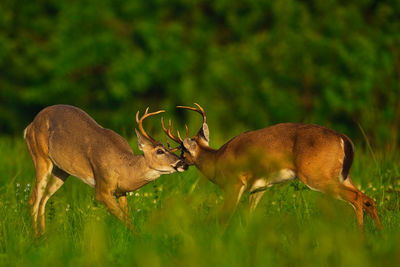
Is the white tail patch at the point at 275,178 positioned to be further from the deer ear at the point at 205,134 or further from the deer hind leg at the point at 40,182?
A: the deer hind leg at the point at 40,182

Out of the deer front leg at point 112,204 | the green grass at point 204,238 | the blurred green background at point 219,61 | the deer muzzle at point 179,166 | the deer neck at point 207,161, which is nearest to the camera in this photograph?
the green grass at point 204,238

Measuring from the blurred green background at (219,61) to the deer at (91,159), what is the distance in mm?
8166

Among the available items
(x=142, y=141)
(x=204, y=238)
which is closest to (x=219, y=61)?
(x=142, y=141)

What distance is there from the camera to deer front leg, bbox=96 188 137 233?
5315 millimetres

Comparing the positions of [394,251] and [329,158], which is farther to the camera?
[329,158]

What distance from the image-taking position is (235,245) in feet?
13.9

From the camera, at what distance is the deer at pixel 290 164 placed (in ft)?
18.5

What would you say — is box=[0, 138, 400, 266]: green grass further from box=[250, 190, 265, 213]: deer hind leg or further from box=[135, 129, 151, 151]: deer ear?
box=[135, 129, 151, 151]: deer ear

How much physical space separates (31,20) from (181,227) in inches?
626

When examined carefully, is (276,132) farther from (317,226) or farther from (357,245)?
(357,245)

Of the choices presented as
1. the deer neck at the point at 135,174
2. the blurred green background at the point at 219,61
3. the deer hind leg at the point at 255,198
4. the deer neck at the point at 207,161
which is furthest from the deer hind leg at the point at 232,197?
the blurred green background at the point at 219,61

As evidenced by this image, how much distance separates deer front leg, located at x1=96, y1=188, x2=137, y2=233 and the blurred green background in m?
8.75

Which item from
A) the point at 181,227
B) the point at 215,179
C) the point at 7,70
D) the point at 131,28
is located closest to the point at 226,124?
the point at 131,28

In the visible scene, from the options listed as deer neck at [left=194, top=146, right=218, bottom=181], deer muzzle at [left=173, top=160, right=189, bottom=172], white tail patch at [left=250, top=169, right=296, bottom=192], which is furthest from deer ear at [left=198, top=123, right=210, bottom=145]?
deer muzzle at [left=173, top=160, right=189, bottom=172]
